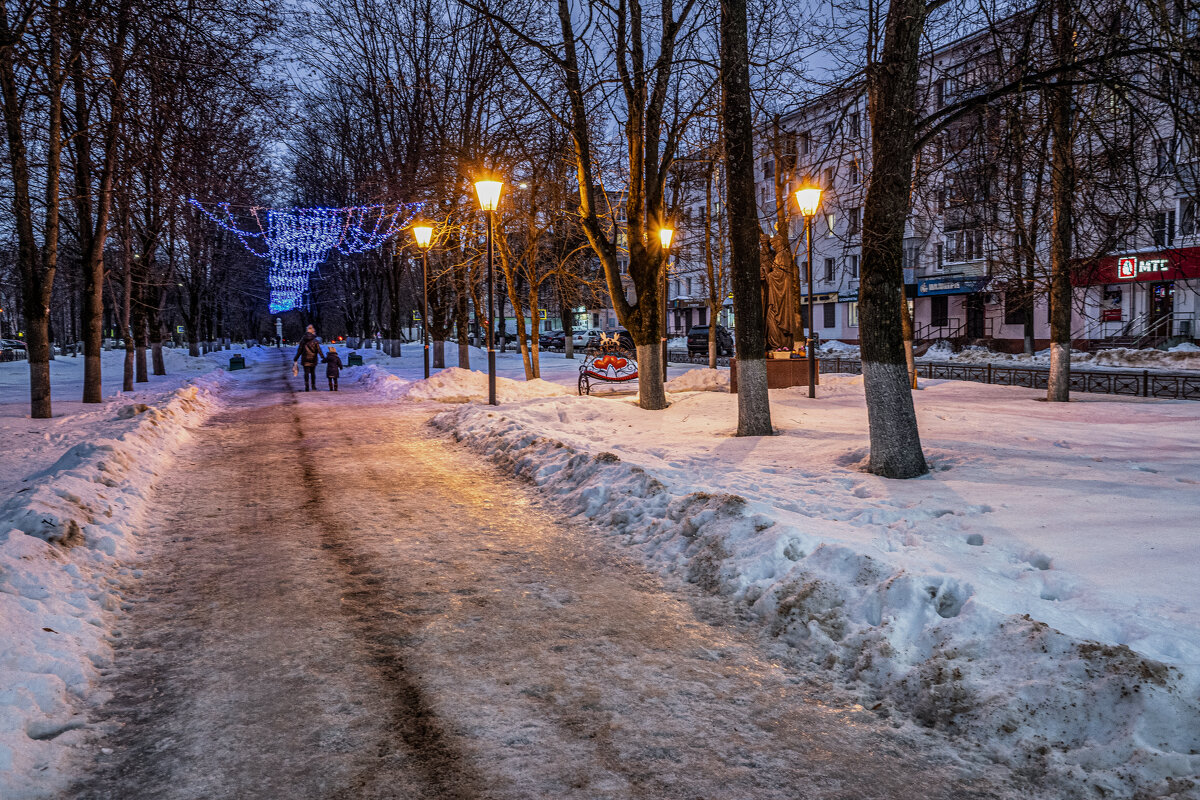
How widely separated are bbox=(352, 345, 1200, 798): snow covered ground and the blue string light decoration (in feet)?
50.4

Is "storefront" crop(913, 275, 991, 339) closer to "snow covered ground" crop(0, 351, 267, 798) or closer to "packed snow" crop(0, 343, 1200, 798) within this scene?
"packed snow" crop(0, 343, 1200, 798)

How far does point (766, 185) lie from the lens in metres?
52.6

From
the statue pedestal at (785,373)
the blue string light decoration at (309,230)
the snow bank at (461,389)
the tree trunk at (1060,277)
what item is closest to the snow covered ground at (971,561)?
the tree trunk at (1060,277)

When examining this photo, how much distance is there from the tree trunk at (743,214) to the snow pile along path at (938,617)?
2644 mm

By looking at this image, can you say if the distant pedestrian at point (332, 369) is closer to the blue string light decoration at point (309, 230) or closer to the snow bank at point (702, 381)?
the blue string light decoration at point (309, 230)

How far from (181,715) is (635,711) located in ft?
7.01

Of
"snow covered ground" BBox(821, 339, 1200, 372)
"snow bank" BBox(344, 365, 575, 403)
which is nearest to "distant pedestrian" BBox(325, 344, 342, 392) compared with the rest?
"snow bank" BBox(344, 365, 575, 403)

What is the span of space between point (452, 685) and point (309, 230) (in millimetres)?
31636

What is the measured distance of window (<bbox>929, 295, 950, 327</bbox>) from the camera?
45812mm

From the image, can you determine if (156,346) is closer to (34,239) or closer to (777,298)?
(34,239)

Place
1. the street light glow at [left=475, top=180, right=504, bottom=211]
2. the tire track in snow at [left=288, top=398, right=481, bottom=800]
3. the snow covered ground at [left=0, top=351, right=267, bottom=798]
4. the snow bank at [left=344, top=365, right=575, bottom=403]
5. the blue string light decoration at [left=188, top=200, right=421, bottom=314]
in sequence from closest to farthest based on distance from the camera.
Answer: the tire track in snow at [left=288, top=398, right=481, bottom=800]
the snow covered ground at [left=0, top=351, right=267, bottom=798]
the street light glow at [left=475, top=180, right=504, bottom=211]
the snow bank at [left=344, top=365, right=575, bottom=403]
the blue string light decoration at [left=188, top=200, right=421, bottom=314]

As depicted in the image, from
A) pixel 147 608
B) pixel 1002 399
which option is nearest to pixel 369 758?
pixel 147 608

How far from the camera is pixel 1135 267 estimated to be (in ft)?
105

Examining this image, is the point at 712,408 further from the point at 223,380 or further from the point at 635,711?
the point at 223,380
